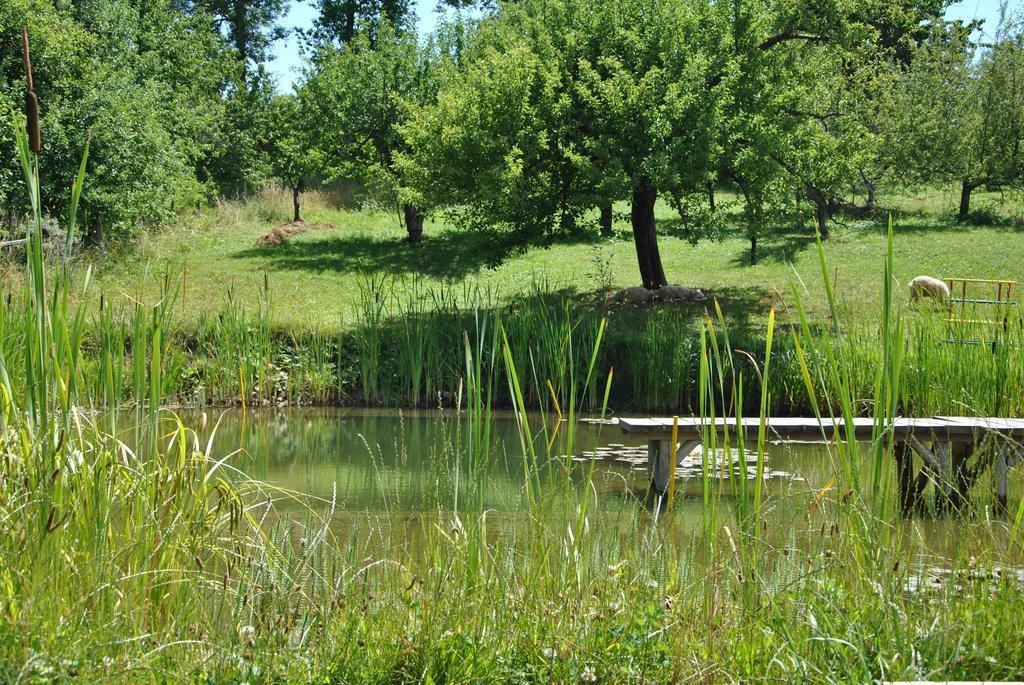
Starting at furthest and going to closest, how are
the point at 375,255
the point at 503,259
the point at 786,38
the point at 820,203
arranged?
1. the point at 375,255
2. the point at 820,203
3. the point at 503,259
4. the point at 786,38

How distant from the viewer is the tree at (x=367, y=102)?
825 inches

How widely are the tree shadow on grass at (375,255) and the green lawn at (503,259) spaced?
0.09 feet

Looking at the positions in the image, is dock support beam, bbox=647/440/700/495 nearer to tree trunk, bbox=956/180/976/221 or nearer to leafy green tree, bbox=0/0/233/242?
leafy green tree, bbox=0/0/233/242

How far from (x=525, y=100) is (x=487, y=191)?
4.24 feet

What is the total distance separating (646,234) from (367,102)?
801cm

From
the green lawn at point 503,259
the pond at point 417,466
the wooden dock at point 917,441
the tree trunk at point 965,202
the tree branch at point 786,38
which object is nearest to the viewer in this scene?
the wooden dock at point 917,441

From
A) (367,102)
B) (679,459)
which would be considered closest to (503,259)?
(367,102)

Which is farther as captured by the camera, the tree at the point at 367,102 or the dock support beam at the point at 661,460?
the tree at the point at 367,102

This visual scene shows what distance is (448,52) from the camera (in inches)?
867

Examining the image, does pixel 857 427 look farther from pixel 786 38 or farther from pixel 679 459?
pixel 786 38

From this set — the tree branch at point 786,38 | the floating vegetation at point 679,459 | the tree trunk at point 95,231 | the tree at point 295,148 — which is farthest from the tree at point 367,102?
the floating vegetation at point 679,459

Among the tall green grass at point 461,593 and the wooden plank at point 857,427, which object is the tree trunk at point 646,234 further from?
the tall green grass at point 461,593

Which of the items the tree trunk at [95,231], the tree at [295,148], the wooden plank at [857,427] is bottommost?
the wooden plank at [857,427]

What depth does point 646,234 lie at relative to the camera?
15.5 metres
